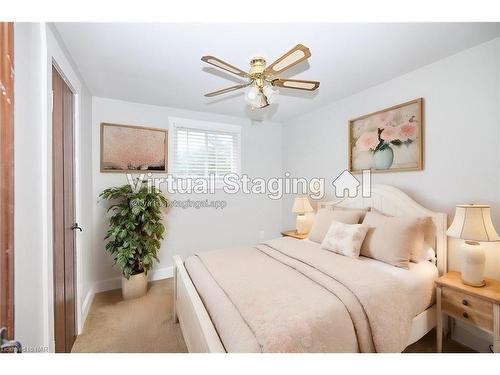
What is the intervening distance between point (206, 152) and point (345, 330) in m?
2.91

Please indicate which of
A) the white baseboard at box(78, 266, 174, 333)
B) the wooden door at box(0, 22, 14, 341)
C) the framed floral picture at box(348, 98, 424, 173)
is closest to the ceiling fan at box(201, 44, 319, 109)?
the wooden door at box(0, 22, 14, 341)

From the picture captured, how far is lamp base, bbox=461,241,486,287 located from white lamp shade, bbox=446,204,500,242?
0.14m

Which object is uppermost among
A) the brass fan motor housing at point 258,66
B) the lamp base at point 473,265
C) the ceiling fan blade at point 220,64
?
the brass fan motor housing at point 258,66

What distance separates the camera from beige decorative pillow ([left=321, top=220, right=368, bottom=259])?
2.00 metres

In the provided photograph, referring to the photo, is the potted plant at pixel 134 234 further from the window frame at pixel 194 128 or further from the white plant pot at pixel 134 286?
the window frame at pixel 194 128

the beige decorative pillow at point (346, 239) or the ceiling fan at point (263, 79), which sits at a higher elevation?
the ceiling fan at point (263, 79)

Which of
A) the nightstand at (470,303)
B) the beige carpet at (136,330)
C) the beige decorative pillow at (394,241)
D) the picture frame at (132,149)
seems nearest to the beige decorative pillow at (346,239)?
the beige decorative pillow at (394,241)

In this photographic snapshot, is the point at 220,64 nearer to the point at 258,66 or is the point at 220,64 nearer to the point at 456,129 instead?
the point at 258,66

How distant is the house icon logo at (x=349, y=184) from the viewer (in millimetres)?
2623

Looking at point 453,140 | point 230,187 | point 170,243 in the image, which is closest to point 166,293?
point 170,243

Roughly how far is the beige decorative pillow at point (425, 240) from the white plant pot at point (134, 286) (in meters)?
2.89

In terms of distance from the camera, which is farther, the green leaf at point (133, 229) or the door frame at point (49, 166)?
the green leaf at point (133, 229)

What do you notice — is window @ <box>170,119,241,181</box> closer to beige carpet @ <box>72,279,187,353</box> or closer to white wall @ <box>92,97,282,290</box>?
white wall @ <box>92,97,282,290</box>

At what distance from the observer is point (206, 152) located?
137 inches
